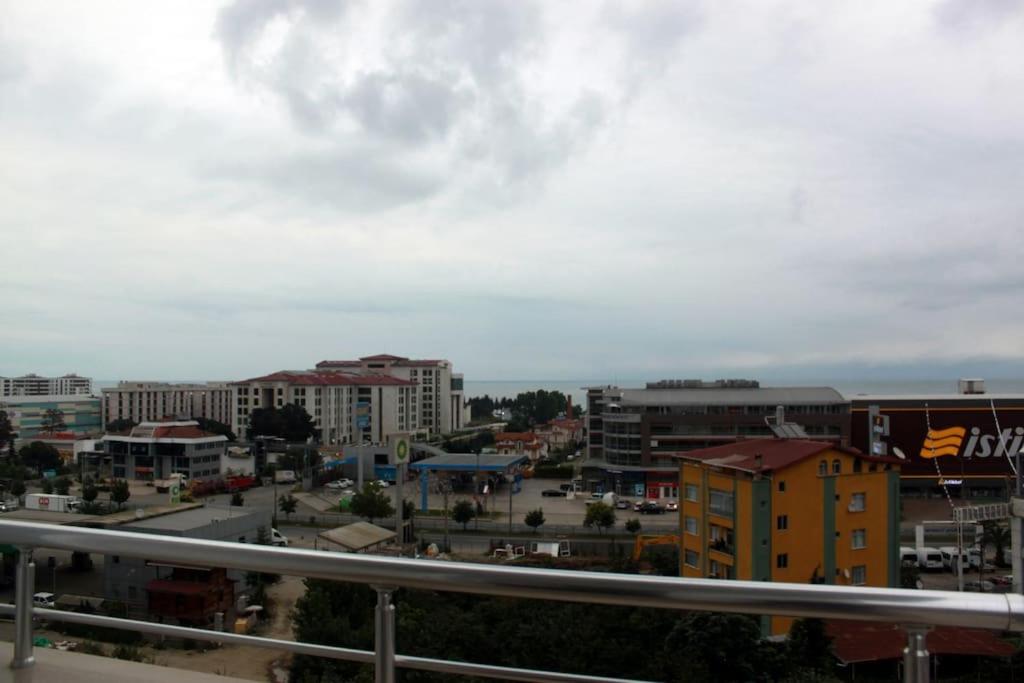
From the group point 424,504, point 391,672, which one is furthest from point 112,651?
point 424,504

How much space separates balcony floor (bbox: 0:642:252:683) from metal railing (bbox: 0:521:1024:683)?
0.32 ft

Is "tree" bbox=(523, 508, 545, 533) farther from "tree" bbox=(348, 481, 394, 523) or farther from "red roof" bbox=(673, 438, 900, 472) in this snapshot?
"red roof" bbox=(673, 438, 900, 472)

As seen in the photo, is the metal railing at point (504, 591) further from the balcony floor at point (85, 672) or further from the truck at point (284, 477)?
the truck at point (284, 477)

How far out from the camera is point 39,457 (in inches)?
786

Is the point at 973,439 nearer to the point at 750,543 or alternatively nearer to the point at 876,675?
the point at 750,543

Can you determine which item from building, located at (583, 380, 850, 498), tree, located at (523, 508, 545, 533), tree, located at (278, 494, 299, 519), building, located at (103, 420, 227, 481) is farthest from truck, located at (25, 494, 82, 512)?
building, located at (583, 380, 850, 498)

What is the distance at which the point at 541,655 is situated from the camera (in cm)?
254

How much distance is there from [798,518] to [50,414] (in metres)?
29.0

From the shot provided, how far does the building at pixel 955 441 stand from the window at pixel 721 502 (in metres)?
10.5

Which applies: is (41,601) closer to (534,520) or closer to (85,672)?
(85,672)

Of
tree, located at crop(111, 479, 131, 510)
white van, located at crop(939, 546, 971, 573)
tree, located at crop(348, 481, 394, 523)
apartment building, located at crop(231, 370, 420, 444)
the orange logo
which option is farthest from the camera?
apartment building, located at crop(231, 370, 420, 444)

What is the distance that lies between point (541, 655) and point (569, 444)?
2738 centimetres

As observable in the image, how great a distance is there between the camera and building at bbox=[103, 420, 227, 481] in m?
18.1

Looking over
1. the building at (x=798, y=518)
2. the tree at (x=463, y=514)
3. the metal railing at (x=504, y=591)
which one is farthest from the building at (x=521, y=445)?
the metal railing at (x=504, y=591)
